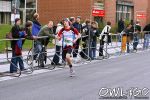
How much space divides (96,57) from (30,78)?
7755 mm

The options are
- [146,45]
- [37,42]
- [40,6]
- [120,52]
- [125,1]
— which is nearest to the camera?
[37,42]

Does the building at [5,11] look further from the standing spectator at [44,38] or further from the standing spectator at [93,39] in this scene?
the standing spectator at [44,38]

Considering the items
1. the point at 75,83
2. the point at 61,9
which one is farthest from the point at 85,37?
the point at 61,9

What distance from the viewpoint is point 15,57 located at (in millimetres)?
15453

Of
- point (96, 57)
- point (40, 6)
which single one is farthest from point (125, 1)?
point (96, 57)

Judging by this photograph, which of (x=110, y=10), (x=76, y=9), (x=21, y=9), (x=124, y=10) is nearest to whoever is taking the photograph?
(x=76, y=9)

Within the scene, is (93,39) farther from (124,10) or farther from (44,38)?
(124,10)

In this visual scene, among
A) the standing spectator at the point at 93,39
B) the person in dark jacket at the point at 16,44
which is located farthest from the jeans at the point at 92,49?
the person in dark jacket at the point at 16,44

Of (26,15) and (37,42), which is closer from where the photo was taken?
(37,42)

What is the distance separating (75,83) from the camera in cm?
1323

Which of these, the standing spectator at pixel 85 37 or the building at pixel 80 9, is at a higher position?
the building at pixel 80 9

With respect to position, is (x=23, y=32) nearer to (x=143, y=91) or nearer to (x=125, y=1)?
(x=143, y=91)

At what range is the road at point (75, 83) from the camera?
11203mm

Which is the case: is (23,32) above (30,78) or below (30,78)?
above
